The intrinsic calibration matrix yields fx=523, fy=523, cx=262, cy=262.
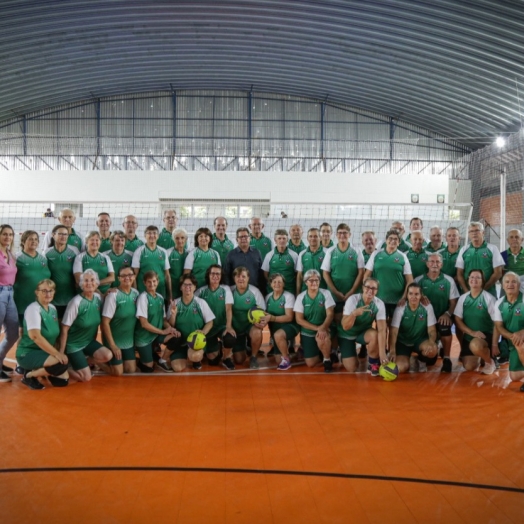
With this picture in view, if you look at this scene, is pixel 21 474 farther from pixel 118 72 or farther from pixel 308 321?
pixel 118 72

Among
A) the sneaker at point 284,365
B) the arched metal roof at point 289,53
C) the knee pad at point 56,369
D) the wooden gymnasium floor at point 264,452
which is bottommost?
the wooden gymnasium floor at point 264,452

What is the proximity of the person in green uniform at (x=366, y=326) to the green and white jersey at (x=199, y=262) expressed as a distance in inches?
77.3

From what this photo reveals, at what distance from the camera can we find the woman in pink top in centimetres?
587

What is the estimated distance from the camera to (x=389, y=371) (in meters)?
6.12

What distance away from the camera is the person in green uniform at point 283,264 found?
732 centimetres

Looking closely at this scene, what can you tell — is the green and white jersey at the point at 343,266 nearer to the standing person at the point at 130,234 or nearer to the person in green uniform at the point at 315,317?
the person in green uniform at the point at 315,317

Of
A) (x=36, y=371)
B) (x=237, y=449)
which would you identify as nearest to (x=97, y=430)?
(x=237, y=449)

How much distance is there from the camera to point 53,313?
225 inches

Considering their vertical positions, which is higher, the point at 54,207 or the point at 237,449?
the point at 54,207

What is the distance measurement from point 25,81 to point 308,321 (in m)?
18.8

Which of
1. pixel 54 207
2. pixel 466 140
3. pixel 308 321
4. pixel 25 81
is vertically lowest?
pixel 308 321

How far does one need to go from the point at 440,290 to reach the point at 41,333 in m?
4.87

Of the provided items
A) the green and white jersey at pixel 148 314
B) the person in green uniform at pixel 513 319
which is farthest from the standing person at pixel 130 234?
the person in green uniform at pixel 513 319

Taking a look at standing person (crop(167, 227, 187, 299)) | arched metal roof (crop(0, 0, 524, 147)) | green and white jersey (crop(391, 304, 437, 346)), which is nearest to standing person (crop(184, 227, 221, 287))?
standing person (crop(167, 227, 187, 299))
